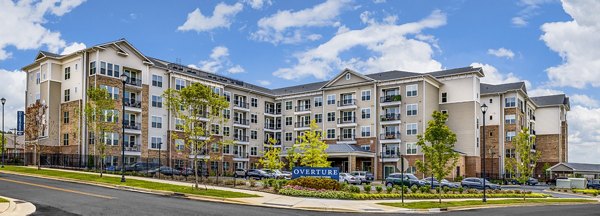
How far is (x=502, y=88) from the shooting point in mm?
80125

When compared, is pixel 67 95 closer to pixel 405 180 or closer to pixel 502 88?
pixel 405 180

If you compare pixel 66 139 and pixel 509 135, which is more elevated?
pixel 509 135

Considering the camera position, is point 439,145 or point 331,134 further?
point 331,134

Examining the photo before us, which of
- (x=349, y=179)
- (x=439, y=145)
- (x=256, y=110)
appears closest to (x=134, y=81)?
(x=256, y=110)

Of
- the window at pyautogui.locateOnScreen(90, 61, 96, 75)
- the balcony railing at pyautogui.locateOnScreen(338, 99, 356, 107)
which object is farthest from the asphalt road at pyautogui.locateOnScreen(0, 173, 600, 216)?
the balcony railing at pyautogui.locateOnScreen(338, 99, 356, 107)

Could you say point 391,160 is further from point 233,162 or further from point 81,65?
point 81,65

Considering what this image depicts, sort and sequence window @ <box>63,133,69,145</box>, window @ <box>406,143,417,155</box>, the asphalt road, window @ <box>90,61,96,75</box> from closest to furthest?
the asphalt road
window @ <box>90,61,96,75</box>
window @ <box>63,133,69,145</box>
window @ <box>406,143,417,155</box>

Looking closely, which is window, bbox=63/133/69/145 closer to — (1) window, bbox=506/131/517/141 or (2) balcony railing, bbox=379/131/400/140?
(2) balcony railing, bbox=379/131/400/140

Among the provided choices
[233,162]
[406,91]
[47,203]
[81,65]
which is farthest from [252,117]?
[47,203]

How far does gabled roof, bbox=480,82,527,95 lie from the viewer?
257 feet

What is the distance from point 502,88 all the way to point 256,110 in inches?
1544

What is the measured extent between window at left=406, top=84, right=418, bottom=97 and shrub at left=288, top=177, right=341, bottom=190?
40320 millimetres

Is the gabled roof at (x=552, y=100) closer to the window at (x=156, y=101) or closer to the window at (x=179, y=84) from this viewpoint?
the window at (x=179, y=84)

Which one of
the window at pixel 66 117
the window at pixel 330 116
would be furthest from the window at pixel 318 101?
the window at pixel 66 117
